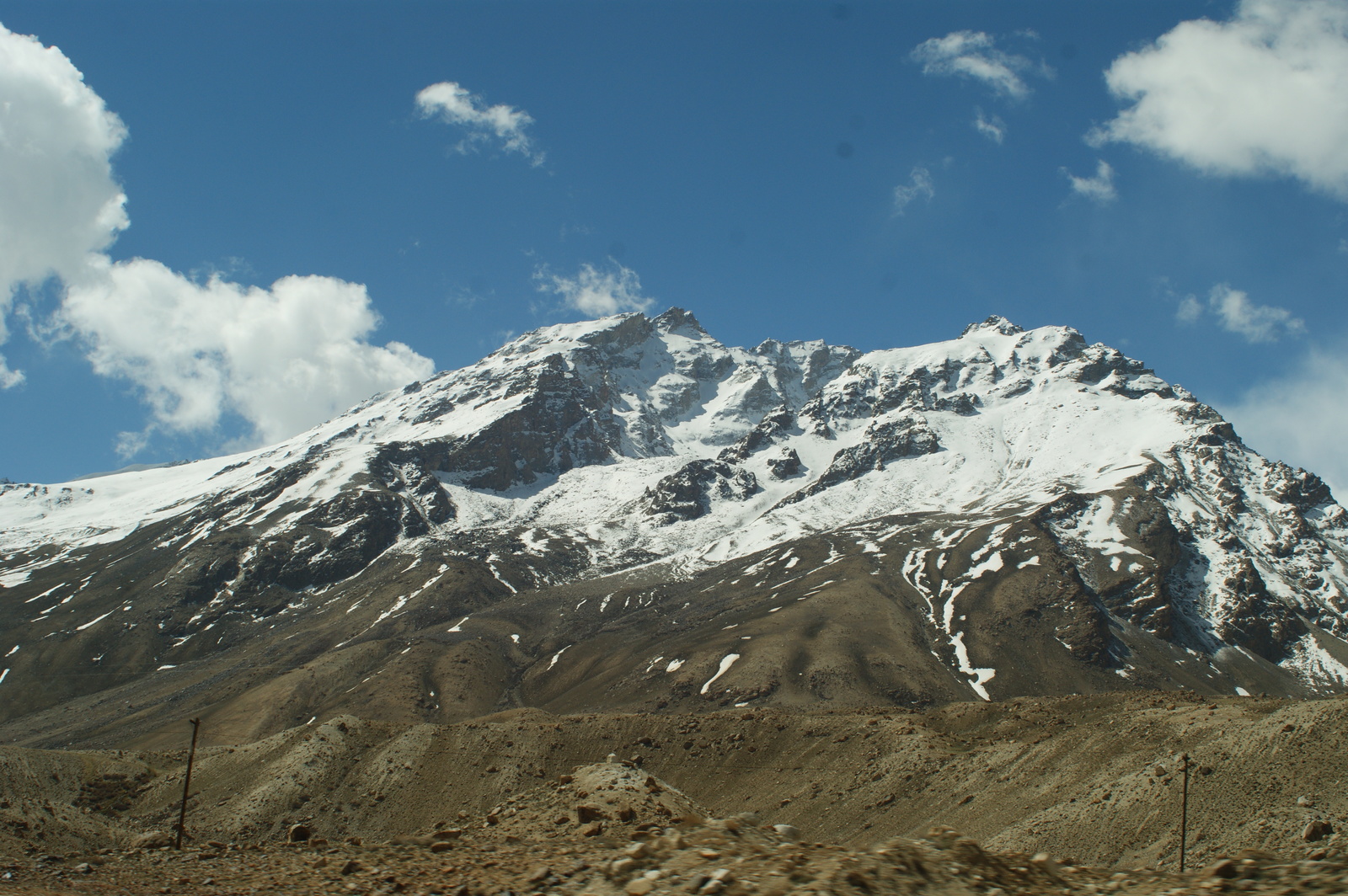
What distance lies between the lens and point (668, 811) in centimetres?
3938

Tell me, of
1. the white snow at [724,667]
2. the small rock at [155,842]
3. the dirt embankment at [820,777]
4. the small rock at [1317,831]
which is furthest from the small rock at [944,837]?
the white snow at [724,667]

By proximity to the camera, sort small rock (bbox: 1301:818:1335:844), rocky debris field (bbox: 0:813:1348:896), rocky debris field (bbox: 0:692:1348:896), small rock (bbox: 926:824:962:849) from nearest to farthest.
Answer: rocky debris field (bbox: 0:813:1348:896) < rocky debris field (bbox: 0:692:1348:896) < small rock (bbox: 926:824:962:849) < small rock (bbox: 1301:818:1335:844)

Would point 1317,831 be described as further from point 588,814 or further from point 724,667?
point 724,667

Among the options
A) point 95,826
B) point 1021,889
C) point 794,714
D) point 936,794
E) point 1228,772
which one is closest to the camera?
point 1021,889

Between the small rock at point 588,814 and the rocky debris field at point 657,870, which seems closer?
the rocky debris field at point 657,870

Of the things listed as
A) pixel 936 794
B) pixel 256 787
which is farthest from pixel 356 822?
pixel 936 794

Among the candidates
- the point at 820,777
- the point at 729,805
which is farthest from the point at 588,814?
the point at 729,805

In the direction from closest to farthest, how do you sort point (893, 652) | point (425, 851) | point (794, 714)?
1. point (425, 851)
2. point (794, 714)
3. point (893, 652)

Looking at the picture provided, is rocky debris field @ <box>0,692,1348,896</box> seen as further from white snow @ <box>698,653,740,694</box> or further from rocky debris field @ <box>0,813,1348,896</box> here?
white snow @ <box>698,653,740,694</box>

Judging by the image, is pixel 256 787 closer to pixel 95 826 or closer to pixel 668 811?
pixel 95 826

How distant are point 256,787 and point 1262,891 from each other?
7951cm

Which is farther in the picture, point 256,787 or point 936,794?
point 256,787

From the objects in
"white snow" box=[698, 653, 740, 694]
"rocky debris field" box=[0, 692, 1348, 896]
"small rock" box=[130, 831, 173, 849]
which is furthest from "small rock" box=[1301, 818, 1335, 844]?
"white snow" box=[698, 653, 740, 694]

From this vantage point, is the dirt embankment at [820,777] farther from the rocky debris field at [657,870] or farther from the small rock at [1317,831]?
the rocky debris field at [657,870]
